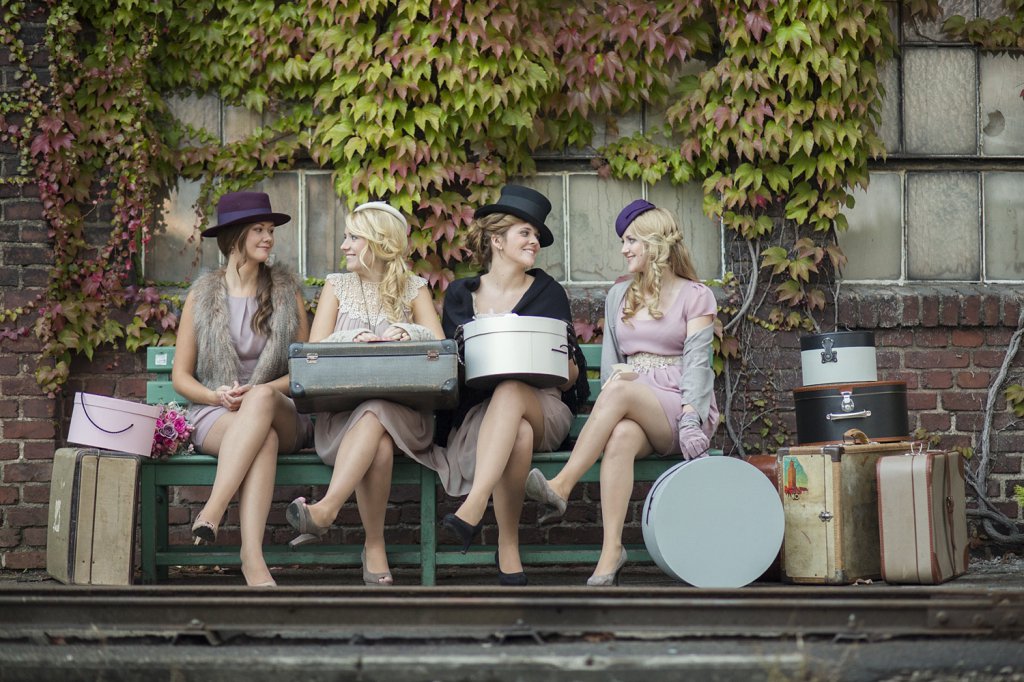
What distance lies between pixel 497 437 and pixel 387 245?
1.01 m

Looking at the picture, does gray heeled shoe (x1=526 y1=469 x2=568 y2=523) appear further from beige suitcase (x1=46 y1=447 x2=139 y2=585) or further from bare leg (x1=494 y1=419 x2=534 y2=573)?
beige suitcase (x1=46 y1=447 x2=139 y2=585)

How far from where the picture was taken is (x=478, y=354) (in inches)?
194

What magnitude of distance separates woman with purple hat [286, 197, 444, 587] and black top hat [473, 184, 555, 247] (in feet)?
1.37

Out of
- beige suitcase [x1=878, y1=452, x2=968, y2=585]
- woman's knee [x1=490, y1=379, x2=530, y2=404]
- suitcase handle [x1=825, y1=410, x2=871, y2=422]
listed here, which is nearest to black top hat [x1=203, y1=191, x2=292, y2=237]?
woman's knee [x1=490, y1=379, x2=530, y2=404]

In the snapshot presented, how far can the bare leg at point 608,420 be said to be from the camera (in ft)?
15.8

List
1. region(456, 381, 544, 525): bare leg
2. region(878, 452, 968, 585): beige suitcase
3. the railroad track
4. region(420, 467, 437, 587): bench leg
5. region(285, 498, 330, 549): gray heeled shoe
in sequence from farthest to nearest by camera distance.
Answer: region(420, 467, 437, 587): bench leg, region(878, 452, 968, 585): beige suitcase, region(456, 381, 544, 525): bare leg, region(285, 498, 330, 549): gray heeled shoe, the railroad track

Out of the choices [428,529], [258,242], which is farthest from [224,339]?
[428,529]

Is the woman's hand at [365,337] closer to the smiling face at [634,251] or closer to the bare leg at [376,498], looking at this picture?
the bare leg at [376,498]

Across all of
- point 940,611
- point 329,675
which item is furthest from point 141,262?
point 940,611

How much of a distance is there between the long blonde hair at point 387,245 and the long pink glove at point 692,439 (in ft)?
4.18

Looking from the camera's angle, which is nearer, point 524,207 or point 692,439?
point 692,439

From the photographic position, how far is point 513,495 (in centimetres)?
501

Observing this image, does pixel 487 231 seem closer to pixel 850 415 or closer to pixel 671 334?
pixel 671 334

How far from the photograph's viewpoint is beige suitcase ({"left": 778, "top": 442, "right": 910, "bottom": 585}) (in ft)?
16.0
